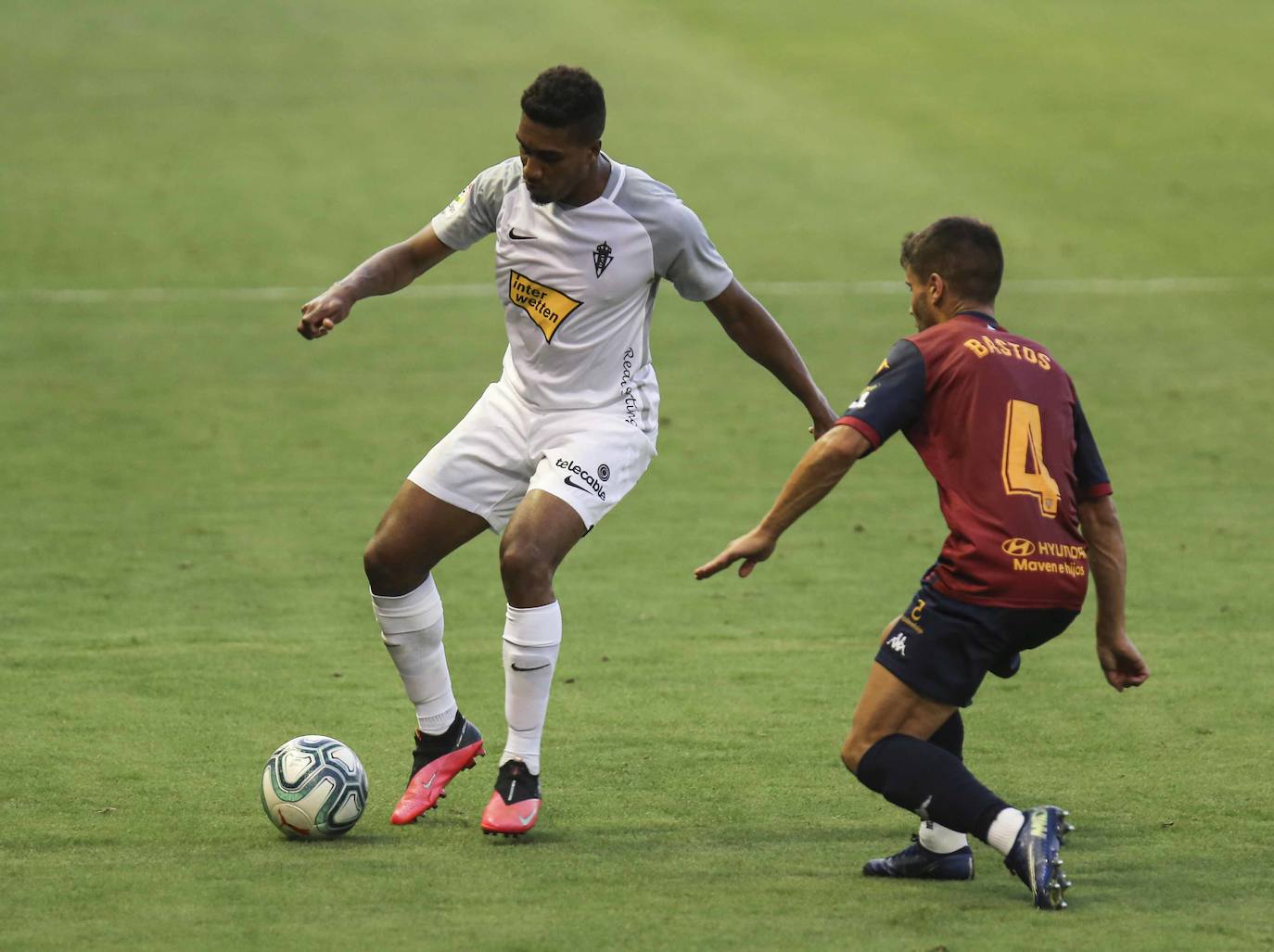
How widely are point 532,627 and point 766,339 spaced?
1278 millimetres

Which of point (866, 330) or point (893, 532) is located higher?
point (893, 532)

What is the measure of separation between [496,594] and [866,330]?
23.9 ft

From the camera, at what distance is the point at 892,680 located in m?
5.02

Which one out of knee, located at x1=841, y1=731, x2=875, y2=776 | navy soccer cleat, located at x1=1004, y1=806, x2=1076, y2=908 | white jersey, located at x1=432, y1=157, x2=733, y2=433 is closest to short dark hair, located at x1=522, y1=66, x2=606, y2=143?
white jersey, located at x1=432, y1=157, x2=733, y2=433

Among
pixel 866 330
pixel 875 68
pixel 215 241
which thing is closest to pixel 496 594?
pixel 866 330

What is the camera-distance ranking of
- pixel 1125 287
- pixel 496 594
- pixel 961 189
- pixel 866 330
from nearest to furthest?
pixel 496 594
pixel 866 330
pixel 1125 287
pixel 961 189

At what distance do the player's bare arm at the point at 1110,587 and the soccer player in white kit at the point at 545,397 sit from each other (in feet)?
3.45

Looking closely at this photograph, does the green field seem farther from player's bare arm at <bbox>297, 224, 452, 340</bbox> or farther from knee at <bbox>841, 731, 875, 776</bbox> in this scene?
player's bare arm at <bbox>297, 224, 452, 340</bbox>

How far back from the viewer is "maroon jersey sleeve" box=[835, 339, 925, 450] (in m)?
4.95

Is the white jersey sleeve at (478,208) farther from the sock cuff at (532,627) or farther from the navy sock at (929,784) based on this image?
the navy sock at (929,784)

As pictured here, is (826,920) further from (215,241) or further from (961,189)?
(961,189)

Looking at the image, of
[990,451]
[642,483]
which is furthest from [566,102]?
[642,483]

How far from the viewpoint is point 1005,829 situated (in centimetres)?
478

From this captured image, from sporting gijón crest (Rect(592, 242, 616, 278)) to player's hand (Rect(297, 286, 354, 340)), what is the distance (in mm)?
806
